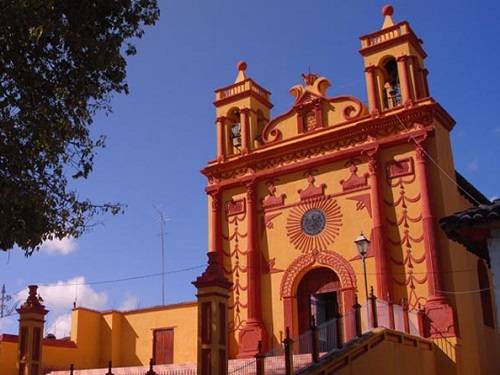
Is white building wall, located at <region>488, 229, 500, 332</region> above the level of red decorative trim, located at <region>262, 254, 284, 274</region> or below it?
below

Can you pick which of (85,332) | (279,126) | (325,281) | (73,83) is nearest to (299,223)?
(325,281)

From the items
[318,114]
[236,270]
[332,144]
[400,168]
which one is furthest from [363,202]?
[236,270]

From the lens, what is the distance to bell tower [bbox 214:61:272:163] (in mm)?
25141

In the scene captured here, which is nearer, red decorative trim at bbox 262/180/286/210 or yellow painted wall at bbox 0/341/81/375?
yellow painted wall at bbox 0/341/81/375

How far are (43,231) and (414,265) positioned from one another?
12671mm

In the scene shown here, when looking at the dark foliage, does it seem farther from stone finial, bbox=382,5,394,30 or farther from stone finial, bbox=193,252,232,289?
stone finial, bbox=382,5,394,30

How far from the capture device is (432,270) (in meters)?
19.2

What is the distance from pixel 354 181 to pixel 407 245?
2.93 m

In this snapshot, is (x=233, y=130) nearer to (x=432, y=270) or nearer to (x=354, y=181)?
(x=354, y=181)

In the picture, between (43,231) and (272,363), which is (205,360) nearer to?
(43,231)

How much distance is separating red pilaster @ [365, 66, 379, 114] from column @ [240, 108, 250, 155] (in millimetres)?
4995

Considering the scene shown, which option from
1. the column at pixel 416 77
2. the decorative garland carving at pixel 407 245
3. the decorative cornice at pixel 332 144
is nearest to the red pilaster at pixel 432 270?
the decorative garland carving at pixel 407 245

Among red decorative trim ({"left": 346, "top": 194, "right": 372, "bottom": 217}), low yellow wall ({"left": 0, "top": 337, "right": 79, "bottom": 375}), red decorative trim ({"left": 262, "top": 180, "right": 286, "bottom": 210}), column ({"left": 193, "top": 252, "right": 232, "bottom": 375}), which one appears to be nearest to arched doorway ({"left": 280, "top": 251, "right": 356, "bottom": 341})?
red decorative trim ({"left": 346, "top": 194, "right": 372, "bottom": 217})

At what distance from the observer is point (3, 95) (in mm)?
9992
